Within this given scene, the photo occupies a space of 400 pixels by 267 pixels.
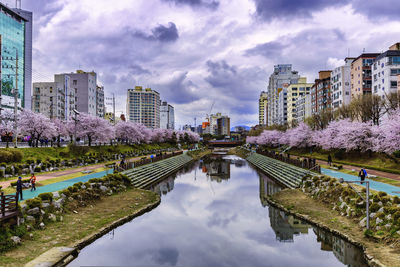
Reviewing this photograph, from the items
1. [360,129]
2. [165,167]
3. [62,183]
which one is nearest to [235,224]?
[62,183]

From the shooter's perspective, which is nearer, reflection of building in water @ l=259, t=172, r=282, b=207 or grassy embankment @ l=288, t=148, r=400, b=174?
reflection of building in water @ l=259, t=172, r=282, b=207

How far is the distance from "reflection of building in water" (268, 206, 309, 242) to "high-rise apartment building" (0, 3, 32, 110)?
10020cm

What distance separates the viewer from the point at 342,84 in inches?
3674

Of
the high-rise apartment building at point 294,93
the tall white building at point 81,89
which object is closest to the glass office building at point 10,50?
the tall white building at point 81,89

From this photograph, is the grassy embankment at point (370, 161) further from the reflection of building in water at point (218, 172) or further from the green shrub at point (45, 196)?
the green shrub at point (45, 196)

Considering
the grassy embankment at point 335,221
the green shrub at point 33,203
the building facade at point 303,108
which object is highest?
the building facade at point 303,108

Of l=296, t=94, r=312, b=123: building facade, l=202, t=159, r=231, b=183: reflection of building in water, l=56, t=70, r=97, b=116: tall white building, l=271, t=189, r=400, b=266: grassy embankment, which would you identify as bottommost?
l=202, t=159, r=231, b=183: reflection of building in water

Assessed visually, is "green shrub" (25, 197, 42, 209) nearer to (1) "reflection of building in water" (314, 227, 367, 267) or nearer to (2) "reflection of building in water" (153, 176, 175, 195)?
(2) "reflection of building in water" (153, 176, 175, 195)

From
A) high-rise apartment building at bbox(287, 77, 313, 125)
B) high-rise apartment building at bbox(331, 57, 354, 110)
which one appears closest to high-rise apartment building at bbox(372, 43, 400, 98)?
high-rise apartment building at bbox(331, 57, 354, 110)

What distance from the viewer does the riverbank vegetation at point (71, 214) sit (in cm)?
1689

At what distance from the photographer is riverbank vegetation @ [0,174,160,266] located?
16.9 m

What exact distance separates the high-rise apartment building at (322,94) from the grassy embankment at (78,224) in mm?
92280

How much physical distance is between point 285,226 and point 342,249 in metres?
6.51

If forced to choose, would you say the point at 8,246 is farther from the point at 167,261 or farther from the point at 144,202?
the point at 144,202
